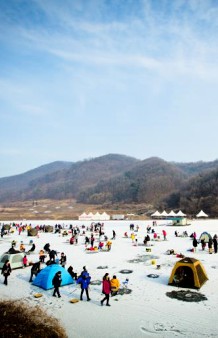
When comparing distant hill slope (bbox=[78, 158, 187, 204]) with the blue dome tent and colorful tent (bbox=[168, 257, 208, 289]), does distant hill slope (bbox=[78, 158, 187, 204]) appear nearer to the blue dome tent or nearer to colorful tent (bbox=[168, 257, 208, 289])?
colorful tent (bbox=[168, 257, 208, 289])

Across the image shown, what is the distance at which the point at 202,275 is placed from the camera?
1445 centimetres

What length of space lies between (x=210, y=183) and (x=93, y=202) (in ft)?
268

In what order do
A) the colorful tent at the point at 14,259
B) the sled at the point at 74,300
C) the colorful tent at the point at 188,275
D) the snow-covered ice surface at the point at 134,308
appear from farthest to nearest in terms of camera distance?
1. the colorful tent at the point at 14,259
2. the colorful tent at the point at 188,275
3. the sled at the point at 74,300
4. the snow-covered ice surface at the point at 134,308

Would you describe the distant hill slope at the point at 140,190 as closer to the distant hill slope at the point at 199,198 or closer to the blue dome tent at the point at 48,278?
the distant hill slope at the point at 199,198

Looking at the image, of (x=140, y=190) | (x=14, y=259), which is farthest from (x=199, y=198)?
(x=14, y=259)

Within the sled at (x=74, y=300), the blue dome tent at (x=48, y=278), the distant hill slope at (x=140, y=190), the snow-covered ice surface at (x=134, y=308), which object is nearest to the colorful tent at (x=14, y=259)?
the snow-covered ice surface at (x=134, y=308)

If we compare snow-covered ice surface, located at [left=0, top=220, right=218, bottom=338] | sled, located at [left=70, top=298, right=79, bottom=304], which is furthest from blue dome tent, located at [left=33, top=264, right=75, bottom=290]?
sled, located at [left=70, top=298, right=79, bottom=304]

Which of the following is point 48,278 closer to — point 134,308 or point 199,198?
point 134,308

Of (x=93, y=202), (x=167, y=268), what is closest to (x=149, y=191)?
(x=93, y=202)

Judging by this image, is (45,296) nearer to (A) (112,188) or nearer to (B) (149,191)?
(B) (149,191)

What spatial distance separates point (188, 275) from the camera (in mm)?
13945

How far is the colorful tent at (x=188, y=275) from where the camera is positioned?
1370 cm

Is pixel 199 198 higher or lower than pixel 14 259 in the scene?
higher

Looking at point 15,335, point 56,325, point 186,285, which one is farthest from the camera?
point 186,285
